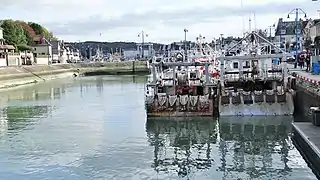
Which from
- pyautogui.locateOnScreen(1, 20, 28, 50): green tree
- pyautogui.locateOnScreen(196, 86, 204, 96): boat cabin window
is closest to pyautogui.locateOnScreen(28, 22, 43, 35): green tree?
pyautogui.locateOnScreen(1, 20, 28, 50): green tree

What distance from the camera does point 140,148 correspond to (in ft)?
86.8

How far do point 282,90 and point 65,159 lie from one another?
19.7m

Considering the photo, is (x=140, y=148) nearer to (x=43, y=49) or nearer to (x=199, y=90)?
(x=199, y=90)

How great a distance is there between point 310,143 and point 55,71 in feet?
332

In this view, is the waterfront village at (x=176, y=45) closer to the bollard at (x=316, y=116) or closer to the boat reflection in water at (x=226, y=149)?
the boat reflection in water at (x=226, y=149)

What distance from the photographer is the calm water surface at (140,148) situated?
2114cm

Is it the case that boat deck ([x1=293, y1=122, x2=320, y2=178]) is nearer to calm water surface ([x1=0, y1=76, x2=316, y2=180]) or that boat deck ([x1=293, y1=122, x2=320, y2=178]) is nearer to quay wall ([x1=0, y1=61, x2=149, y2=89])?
calm water surface ([x1=0, y1=76, x2=316, y2=180])

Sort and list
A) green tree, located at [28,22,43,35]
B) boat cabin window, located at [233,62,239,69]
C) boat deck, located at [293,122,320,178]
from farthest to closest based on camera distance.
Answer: green tree, located at [28,22,43,35]
boat cabin window, located at [233,62,239,69]
boat deck, located at [293,122,320,178]

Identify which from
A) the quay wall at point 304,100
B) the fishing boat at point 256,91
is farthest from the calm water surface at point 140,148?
the quay wall at point 304,100

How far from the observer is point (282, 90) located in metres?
36.9

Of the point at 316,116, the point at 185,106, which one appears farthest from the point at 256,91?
the point at 316,116

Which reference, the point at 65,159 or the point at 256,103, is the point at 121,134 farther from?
the point at 256,103

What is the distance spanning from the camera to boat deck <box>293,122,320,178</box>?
67.0ft

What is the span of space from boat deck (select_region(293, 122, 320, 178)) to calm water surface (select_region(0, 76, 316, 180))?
42 cm
